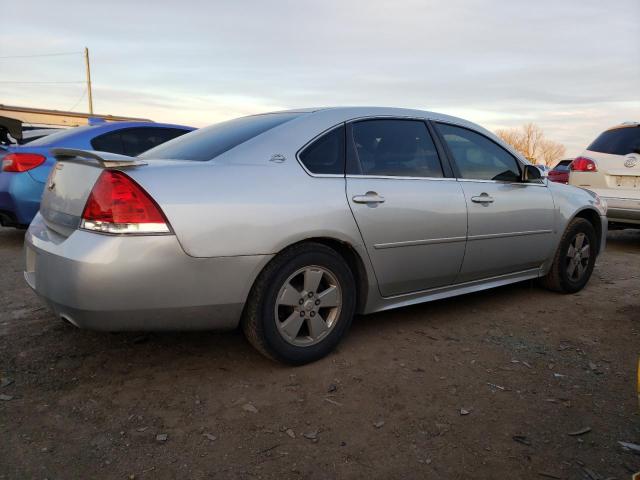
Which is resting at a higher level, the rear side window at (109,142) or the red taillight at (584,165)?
the rear side window at (109,142)

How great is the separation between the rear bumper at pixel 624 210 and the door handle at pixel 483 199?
374 cm

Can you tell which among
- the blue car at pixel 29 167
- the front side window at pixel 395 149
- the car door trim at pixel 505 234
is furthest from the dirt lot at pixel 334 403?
the blue car at pixel 29 167

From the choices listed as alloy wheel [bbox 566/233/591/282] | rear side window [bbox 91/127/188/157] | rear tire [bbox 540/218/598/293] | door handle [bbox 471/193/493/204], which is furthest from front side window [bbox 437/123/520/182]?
rear side window [bbox 91/127/188/157]

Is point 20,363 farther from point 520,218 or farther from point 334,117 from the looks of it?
point 520,218

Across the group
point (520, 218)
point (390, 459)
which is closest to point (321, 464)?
point (390, 459)

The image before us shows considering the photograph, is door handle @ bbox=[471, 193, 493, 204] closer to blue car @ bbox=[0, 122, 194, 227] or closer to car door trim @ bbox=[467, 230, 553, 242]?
car door trim @ bbox=[467, 230, 553, 242]

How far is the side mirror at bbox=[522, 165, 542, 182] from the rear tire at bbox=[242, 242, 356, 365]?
1904 millimetres

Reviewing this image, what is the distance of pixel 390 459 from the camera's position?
2.05 metres

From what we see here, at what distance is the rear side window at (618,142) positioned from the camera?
20.9ft

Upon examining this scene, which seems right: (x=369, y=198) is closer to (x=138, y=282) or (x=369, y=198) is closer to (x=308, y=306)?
(x=308, y=306)

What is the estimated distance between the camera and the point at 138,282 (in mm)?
2275

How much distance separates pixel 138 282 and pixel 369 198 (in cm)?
135

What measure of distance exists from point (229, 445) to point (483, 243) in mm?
2271

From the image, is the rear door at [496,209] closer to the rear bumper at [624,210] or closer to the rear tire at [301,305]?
the rear tire at [301,305]
